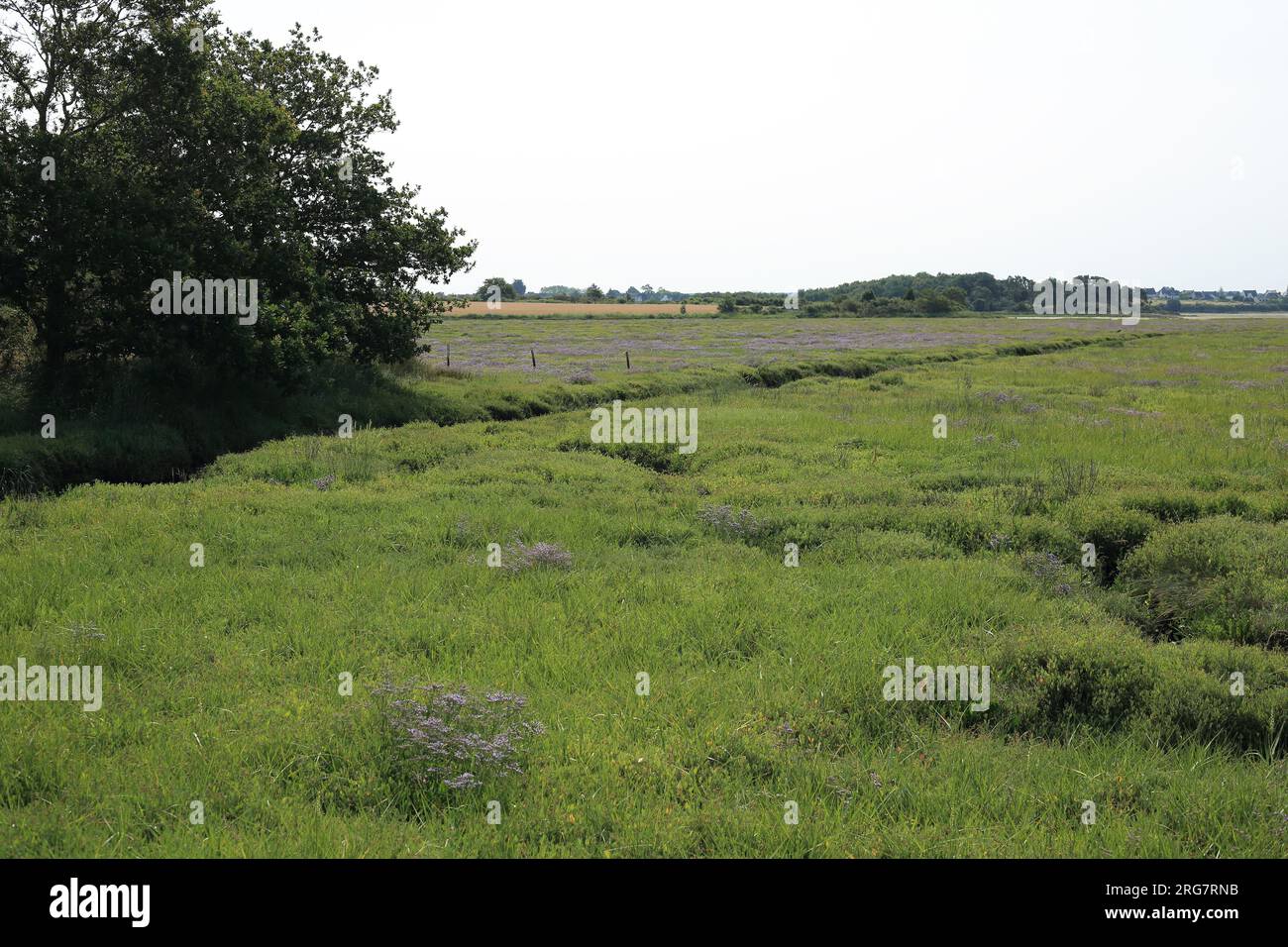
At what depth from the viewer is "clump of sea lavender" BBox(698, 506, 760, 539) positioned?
13164 mm

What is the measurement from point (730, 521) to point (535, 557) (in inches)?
141

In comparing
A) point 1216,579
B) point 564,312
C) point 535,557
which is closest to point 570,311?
point 564,312

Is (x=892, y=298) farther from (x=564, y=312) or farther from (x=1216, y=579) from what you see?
(x=1216, y=579)

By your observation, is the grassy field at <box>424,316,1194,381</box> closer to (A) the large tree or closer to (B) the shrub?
(A) the large tree

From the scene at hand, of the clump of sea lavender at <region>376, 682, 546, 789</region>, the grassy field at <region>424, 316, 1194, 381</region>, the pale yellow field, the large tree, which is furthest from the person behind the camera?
the pale yellow field

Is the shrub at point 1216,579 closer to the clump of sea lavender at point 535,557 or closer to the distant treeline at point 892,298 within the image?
the clump of sea lavender at point 535,557

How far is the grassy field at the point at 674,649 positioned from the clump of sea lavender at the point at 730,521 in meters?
0.12

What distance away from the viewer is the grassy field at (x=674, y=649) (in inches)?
219

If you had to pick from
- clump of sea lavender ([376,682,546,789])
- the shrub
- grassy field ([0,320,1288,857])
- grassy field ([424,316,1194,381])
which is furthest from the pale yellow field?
clump of sea lavender ([376,682,546,789])

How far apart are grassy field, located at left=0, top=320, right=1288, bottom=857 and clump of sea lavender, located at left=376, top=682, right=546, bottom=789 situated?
0.13 metres

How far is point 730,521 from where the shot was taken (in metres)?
13.5

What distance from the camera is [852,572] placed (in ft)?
36.2

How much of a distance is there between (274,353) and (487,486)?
9355mm

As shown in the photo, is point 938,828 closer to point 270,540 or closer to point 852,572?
point 852,572
